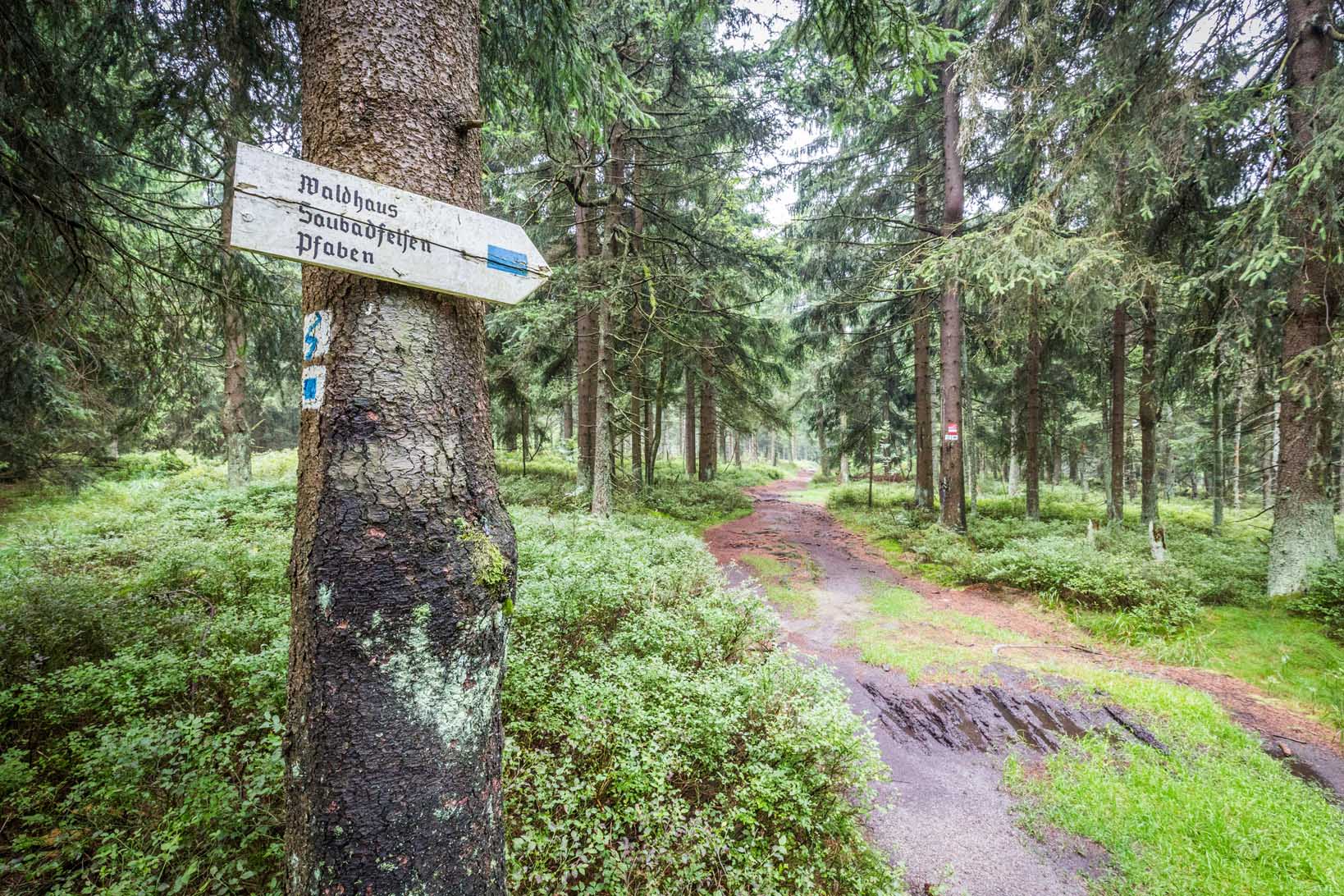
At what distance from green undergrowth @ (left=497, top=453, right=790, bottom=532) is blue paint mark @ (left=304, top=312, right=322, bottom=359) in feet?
30.7

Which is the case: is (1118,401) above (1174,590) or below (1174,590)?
above

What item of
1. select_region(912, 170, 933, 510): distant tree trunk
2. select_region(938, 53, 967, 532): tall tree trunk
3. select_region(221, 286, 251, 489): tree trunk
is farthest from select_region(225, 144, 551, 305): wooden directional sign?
select_region(912, 170, 933, 510): distant tree trunk

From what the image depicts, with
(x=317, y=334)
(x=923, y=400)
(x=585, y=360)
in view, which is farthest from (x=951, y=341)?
(x=317, y=334)

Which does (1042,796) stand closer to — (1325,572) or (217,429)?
(1325,572)

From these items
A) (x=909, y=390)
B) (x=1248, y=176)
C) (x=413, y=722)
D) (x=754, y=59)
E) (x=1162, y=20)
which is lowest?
(x=413, y=722)

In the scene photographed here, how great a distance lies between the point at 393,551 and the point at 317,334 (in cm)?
74

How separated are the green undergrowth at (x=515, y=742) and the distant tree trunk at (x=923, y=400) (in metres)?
12.6

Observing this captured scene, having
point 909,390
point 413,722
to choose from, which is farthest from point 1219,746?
point 909,390

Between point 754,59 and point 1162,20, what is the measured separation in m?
6.36

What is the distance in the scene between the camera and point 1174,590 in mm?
7344

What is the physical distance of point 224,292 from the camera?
400 centimetres

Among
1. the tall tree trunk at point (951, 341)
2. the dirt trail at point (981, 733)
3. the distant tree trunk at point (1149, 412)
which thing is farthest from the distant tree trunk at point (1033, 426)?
the dirt trail at point (981, 733)

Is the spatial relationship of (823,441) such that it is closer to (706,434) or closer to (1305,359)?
(706,434)

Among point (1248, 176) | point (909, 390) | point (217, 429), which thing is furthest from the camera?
point (909, 390)
